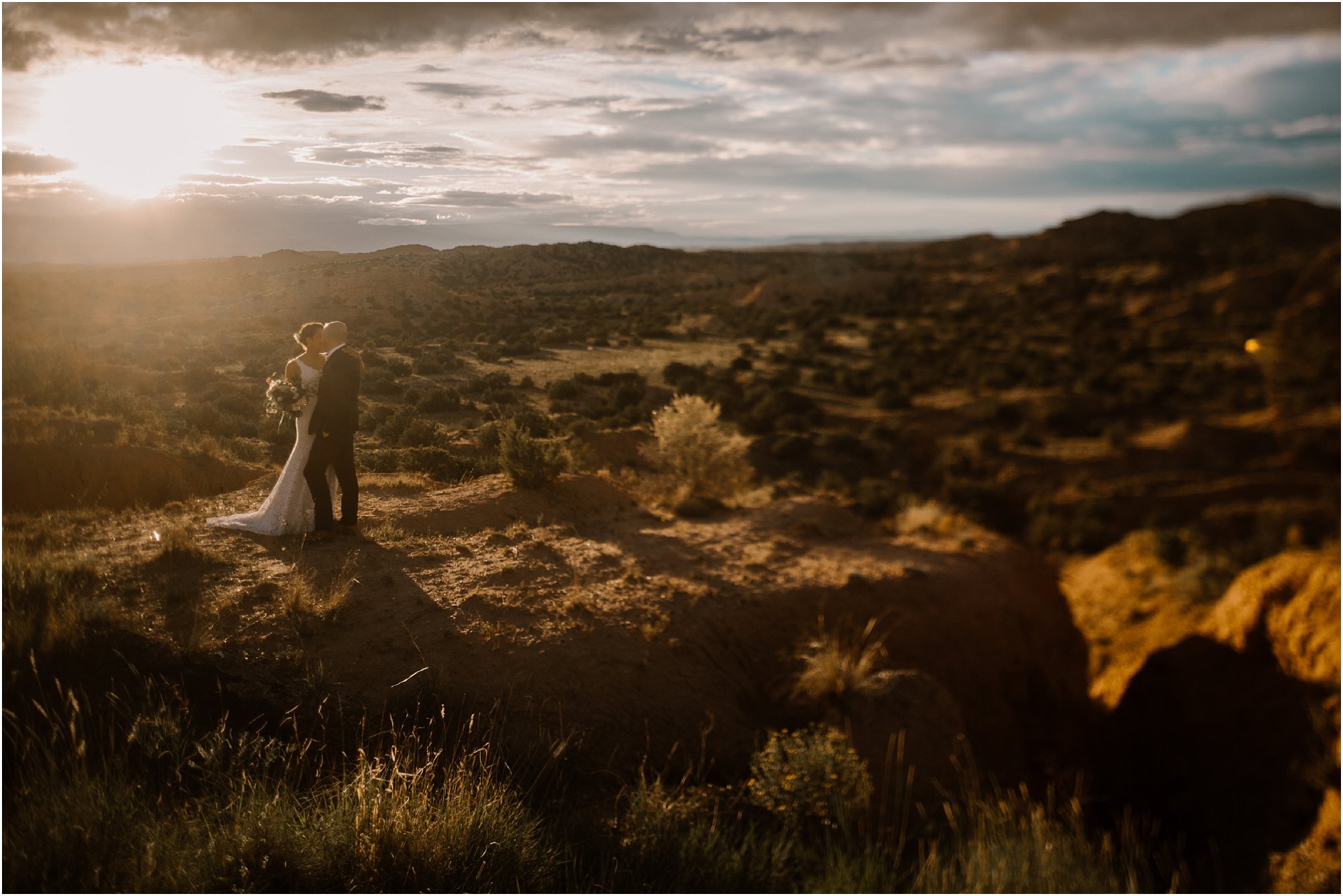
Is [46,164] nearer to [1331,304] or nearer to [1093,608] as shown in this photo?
[1093,608]

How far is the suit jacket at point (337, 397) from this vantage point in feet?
15.1

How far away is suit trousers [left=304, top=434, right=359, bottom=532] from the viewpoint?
462cm

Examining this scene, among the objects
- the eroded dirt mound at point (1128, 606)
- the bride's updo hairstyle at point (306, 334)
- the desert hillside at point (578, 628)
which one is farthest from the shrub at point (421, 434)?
the eroded dirt mound at point (1128, 606)

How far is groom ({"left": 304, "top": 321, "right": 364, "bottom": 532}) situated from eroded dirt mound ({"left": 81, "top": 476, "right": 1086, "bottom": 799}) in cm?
27

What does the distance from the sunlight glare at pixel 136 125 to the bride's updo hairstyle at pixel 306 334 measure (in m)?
1.59

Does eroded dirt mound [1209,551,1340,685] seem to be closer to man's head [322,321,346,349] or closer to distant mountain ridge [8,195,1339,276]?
distant mountain ridge [8,195,1339,276]

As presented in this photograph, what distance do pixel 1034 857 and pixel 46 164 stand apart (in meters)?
8.69

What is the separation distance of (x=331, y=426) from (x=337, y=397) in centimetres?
21

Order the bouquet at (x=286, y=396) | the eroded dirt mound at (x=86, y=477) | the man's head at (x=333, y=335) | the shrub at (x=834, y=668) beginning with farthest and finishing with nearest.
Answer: the shrub at (x=834, y=668) → the man's head at (x=333, y=335) → the bouquet at (x=286, y=396) → the eroded dirt mound at (x=86, y=477)

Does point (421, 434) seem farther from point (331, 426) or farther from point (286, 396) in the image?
point (286, 396)

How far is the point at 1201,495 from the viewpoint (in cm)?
1711

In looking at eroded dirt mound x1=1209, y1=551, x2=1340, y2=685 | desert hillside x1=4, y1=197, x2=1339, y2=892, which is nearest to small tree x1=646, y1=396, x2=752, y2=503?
desert hillside x1=4, y1=197, x2=1339, y2=892

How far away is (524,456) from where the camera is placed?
222 inches

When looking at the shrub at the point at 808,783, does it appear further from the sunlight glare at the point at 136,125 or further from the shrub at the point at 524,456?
the sunlight glare at the point at 136,125
